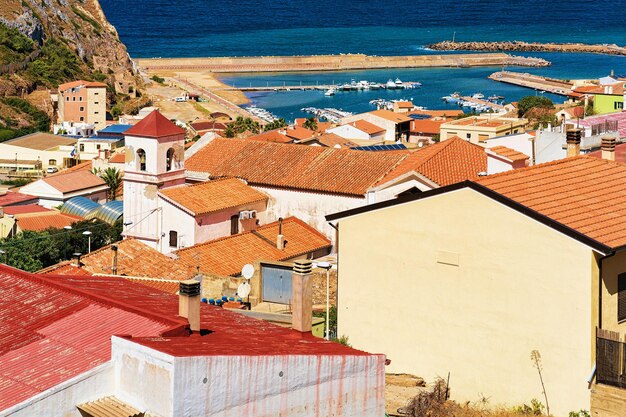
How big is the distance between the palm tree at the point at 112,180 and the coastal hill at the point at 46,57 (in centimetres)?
3251

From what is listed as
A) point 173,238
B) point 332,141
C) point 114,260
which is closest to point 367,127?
point 332,141

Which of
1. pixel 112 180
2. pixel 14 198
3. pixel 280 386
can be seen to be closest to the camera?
pixel 280 386

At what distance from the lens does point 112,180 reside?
53.5m

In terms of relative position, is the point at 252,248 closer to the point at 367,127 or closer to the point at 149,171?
the point at 149,171

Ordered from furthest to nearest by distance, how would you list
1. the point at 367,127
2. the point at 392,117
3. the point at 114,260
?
1. the point at 392,117
2. the point at 367,127
3. the point at 114,260

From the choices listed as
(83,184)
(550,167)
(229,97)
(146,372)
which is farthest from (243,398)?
(229,97)

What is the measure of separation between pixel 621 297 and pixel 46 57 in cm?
10378

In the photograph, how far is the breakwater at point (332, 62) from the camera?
170 meters

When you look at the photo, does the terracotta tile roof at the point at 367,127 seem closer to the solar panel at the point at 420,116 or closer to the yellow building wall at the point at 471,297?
the solar panel at the point at 420,116

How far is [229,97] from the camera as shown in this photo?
133 meters

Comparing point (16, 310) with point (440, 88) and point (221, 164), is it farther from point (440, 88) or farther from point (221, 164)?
point (440, 88)

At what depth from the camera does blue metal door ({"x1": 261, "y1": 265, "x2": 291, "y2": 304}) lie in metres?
20.8

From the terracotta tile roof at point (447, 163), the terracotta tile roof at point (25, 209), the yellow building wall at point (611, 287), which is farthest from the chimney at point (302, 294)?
the terracotta tile roof at point (25, 209)

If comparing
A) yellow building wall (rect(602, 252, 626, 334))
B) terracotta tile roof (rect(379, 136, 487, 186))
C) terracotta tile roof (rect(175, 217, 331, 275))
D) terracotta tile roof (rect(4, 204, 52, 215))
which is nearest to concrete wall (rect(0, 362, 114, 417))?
yellow building wall (rect(602, 252, 626, 334))
